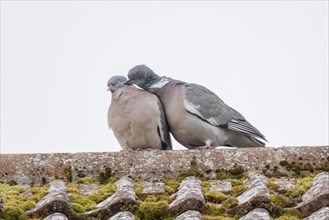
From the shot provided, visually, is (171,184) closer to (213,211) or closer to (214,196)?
(214,196)

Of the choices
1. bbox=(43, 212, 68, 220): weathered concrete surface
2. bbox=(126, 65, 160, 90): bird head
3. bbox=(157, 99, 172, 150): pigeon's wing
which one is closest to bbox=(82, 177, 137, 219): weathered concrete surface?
bbox=(43, 212, 68, 220): weathered concrete surface

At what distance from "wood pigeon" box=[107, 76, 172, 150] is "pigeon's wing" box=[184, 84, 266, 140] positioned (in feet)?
1.22

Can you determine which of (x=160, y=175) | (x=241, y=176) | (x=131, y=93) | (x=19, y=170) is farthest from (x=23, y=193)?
(x=131, y=93)

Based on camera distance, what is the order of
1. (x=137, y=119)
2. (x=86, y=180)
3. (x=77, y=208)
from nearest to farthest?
(x=77, y=208)
(x=86, y=180)
(x=137, y=119)

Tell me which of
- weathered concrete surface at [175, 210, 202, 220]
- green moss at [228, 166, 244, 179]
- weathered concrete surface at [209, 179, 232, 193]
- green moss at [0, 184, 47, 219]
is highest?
green moss at [228, 166, 244, 179]

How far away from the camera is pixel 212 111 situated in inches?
359

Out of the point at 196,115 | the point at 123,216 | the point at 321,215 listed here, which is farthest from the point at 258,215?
the point at 196,115

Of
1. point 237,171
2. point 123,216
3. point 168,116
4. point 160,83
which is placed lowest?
point 123,216

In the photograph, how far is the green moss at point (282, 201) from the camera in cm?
520

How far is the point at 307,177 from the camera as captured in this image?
6199mm

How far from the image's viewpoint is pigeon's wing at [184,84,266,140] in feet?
29.6

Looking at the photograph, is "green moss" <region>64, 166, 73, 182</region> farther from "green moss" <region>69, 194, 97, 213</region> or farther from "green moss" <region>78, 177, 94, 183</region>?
"green moss" <region>69, 194, 97, 213</region>

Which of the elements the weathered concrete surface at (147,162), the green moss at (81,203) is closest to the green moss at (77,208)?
the green moss at (81,203)

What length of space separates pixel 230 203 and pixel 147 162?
1372 mm
